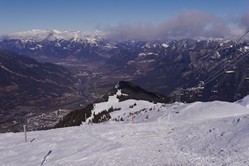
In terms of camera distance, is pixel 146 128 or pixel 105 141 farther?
pixel 146 128

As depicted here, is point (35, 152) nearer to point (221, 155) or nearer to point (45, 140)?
point (45, 140)

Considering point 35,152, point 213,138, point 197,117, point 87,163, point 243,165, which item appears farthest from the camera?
point 197,117

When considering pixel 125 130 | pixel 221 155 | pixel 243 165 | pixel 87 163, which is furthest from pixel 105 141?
pixel 243 165

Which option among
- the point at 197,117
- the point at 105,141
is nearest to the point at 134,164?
the point at 105,141

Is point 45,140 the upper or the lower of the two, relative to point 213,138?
lower

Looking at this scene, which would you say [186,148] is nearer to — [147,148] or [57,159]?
[147,148]

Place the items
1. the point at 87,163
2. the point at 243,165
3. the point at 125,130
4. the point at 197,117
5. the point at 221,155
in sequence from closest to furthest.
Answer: the point at 243,165
the point at 221,155
the point at 87,163
the point at 125,130
the point at 197,117
